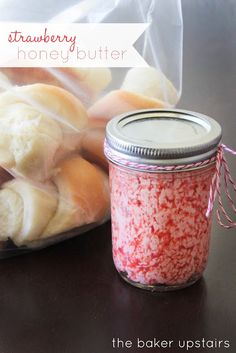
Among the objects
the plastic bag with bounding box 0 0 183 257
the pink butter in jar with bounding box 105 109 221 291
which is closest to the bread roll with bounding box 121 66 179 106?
the plastic bag with bounding box 0 0 183 257

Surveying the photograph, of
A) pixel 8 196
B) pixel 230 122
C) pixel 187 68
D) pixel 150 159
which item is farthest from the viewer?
pixel 187 68

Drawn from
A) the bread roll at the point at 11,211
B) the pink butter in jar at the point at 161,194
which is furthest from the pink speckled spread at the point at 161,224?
the bread roll at the point at 11,211

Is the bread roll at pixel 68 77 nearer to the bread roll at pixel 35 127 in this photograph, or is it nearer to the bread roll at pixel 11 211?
the bread roll at pixel 35 127

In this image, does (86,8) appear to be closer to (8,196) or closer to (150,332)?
(8,196)

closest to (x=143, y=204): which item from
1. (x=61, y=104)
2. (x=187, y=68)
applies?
(x=61, y=104)

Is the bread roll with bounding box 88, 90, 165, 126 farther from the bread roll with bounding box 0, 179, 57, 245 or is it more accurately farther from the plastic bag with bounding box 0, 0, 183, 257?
the bread roll with bounding box 0, 179, 57, 245

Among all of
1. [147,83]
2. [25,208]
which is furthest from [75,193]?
[147,83]
